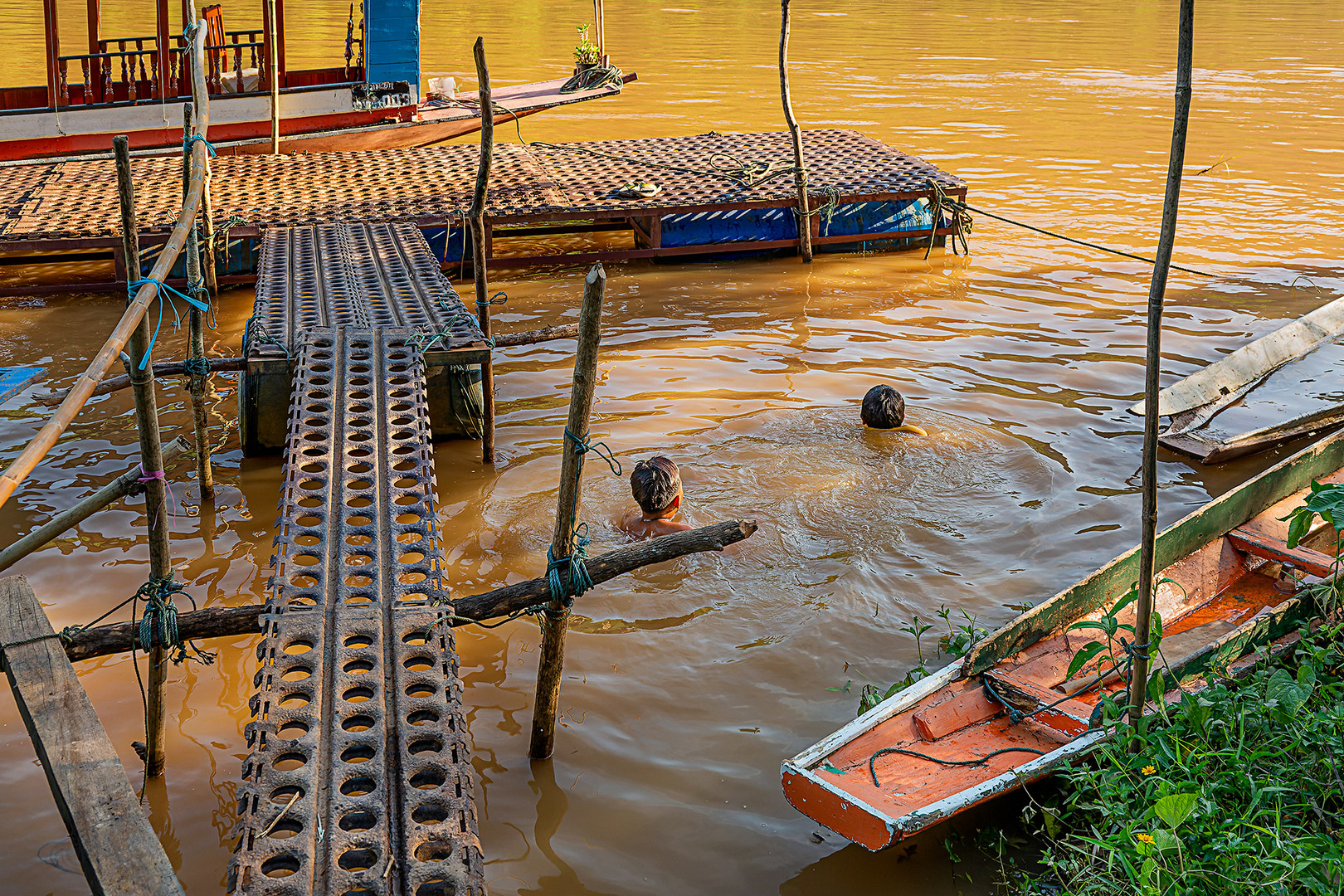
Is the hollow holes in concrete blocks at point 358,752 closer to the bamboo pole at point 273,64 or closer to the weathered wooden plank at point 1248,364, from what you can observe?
the weathered wooden plank at point 1248,364

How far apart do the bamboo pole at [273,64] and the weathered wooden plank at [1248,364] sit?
933 centimetres

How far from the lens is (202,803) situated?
407cm

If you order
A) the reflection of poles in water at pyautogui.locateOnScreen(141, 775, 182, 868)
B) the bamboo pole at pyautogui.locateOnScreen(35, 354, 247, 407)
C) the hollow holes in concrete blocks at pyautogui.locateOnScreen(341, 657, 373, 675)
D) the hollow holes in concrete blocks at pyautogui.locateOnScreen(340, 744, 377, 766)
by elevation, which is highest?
the bamboo pole at pyautogui.locateOnScreen(35, 354, 247, 407)

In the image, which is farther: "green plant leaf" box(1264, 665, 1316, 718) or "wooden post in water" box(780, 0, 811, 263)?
"wooden post in water" box(780, 0, 811, 263)

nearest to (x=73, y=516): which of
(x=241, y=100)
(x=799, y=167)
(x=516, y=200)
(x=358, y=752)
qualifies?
(x=358, y=752)

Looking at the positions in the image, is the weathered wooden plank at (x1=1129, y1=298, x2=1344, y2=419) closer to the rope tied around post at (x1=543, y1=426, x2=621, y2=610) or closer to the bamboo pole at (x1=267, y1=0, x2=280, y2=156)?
the rope tied around post at (x1=543, y1=426, x2=621, y2=610)

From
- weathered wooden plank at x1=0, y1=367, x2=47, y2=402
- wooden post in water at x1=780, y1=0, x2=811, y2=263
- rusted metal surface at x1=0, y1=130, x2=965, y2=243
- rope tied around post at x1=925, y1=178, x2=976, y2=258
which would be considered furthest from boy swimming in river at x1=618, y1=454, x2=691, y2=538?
rope tied around post at x1=925, y1=178, x2=976, y2=258

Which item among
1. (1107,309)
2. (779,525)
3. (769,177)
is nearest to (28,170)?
(769,177)

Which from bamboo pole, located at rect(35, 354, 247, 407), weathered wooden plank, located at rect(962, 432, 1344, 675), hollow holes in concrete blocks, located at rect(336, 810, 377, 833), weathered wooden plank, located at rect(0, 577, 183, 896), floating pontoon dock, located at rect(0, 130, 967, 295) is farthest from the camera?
floating pontoon dock, located at rect(0, 130, 967, 295)

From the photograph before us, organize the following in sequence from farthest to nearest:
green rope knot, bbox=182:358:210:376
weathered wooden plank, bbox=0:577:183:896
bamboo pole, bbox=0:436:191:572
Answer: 1. green rope knot, bbox=182:358:210:376
2. bamboo pole, bbox=0:436:191:572
3. weathered wooden plank, bbox=0:577:183:896

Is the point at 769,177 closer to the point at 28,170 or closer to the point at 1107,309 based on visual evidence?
the point at 1107,309

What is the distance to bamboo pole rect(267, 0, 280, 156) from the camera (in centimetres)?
1102

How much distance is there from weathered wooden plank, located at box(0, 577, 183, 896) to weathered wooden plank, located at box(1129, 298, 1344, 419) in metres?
6.94

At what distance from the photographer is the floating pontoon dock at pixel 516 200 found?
Result: 32.4 ft
